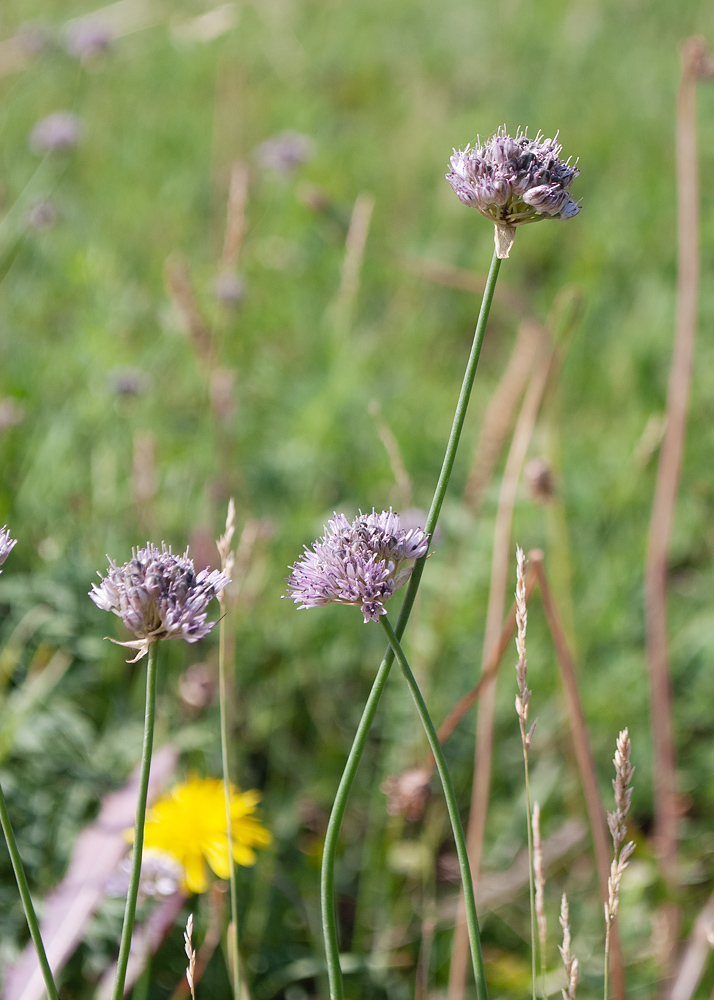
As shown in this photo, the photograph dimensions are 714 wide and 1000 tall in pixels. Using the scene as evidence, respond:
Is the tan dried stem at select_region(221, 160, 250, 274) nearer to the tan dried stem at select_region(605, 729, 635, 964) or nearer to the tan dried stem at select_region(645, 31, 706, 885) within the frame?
the tan dried stem at select_region(645, 31, 706, 885)

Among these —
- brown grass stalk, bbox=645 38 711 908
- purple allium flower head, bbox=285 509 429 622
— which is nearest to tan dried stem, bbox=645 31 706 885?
brown grass stalk, bbox=645 38 711 908

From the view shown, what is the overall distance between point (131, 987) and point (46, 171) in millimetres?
3236

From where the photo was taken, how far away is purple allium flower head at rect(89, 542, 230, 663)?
685 millimetres

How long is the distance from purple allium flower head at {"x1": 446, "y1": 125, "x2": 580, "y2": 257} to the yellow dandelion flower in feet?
2.98

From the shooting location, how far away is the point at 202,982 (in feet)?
4.83

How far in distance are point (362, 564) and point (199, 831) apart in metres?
0.81

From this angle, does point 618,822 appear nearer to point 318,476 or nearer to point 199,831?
point 199,831

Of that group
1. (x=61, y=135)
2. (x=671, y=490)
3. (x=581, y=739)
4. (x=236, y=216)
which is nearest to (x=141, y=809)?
(x=581, y=739)

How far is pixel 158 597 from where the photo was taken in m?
0.70

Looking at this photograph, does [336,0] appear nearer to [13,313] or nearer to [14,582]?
[13,313]

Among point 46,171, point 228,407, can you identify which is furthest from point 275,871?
point 46,171

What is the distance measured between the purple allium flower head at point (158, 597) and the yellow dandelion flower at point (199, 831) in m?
0.65

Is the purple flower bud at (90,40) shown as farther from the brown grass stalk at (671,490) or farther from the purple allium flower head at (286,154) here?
the brown grass stalk at (671,490)

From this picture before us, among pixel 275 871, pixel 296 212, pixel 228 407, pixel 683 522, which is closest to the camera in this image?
pixel 275 871
